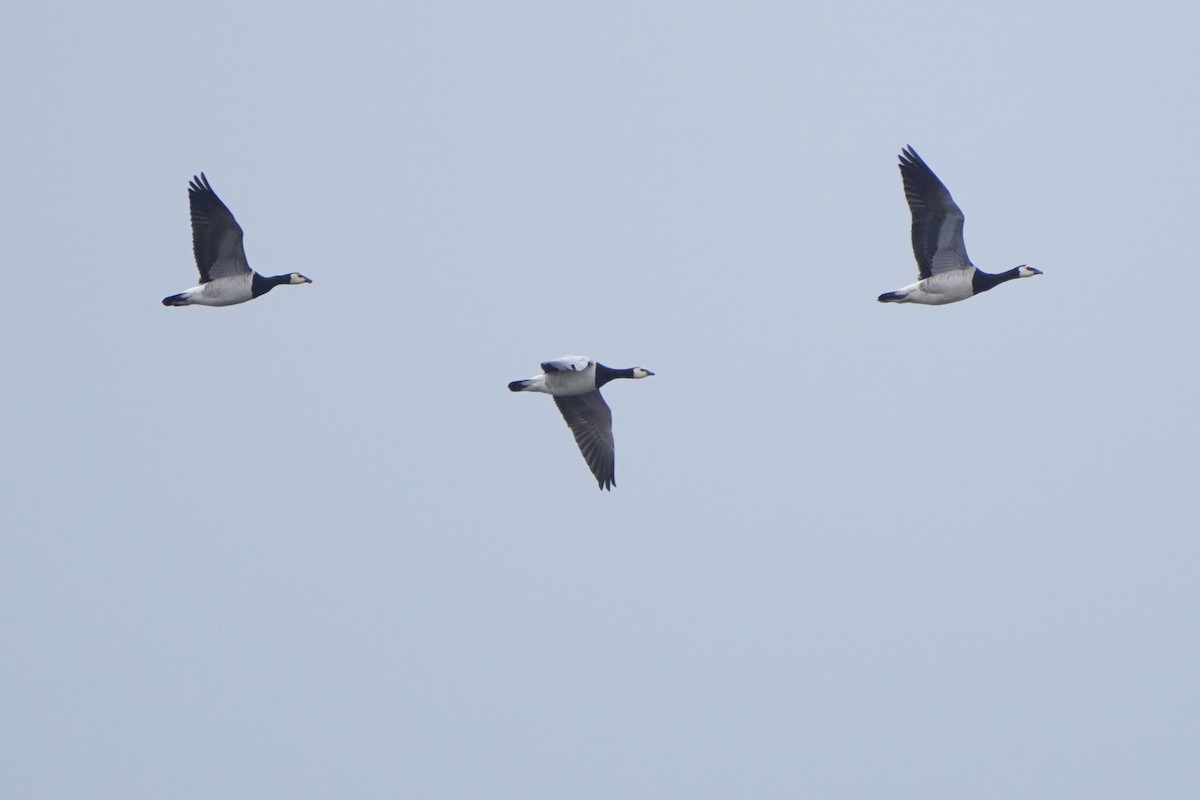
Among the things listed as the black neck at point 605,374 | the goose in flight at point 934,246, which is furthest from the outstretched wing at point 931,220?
the black neck at point 605,374

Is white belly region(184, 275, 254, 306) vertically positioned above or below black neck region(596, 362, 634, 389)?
above

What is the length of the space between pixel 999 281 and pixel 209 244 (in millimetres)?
10692

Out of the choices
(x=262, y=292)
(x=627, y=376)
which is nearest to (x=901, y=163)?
(x=627, y=376)

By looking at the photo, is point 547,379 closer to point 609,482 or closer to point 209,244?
point 609,482

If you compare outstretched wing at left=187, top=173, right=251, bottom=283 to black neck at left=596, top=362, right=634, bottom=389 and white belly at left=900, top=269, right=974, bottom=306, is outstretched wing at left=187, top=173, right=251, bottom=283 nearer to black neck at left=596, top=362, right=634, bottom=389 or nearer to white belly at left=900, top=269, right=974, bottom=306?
black neck at left=596, top=362, right=634, bottom=389

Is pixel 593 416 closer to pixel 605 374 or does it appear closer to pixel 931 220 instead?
pixel 605 374

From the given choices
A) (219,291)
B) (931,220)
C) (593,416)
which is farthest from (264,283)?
(931,220)

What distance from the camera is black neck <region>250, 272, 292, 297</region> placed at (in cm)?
2994

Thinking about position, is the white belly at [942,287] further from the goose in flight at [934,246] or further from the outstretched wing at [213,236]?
the outstretched wing at [213,236]

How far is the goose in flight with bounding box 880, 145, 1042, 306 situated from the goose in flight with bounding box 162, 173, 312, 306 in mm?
8599

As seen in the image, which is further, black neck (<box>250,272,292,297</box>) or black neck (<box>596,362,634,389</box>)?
black neck (<box>250,272,292,297</box>)

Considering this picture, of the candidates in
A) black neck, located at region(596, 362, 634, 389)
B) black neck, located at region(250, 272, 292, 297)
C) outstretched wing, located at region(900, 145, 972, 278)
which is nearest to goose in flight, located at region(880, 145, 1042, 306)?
outstretched wing, located at region(900, 145, 972, 278)

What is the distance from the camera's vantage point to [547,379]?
28594 millimetres

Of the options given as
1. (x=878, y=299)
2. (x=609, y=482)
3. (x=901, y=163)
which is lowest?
(x=609, y=482)
